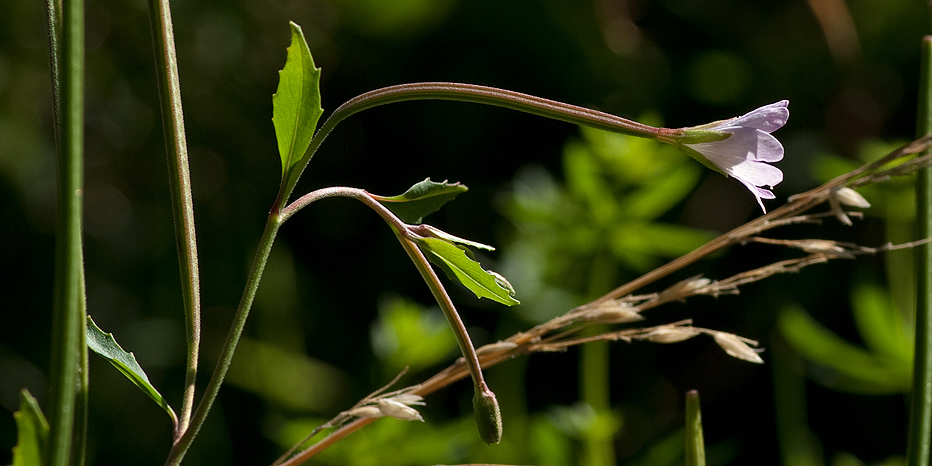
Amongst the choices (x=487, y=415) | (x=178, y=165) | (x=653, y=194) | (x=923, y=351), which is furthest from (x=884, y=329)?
(x=178, y=165)

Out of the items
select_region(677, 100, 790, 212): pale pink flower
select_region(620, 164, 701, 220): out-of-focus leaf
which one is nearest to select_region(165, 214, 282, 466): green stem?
select_region(677, 100, 790, 212): pale pink flower

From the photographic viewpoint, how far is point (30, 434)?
0.25 metres

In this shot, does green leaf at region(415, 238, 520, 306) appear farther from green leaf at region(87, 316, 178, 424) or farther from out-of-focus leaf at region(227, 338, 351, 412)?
out-of-focus leaf at region(227, 338, 351, 412)

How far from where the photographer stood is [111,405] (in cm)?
104

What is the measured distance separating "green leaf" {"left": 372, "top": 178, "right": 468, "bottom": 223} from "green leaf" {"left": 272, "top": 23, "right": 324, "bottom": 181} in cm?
4

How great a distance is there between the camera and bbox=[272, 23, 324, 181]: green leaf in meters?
0.29

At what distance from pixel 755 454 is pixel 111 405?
0.89 metres

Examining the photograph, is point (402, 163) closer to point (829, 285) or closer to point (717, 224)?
point (717, 224)

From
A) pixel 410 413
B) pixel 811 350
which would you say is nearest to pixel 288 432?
pixel 410 413

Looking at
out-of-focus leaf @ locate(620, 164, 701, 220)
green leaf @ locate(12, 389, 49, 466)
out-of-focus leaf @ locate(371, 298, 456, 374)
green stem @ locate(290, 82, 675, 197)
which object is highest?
out-of-focus leaf @ locate(620, 164, 701, 220)

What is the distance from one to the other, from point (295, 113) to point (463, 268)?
9 centimetres

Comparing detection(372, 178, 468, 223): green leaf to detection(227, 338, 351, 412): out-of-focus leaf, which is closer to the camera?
detection(372, 178, 468, 223): green leaf

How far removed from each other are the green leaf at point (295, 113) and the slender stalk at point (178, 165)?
0.04m

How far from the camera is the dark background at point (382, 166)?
1.05 m
